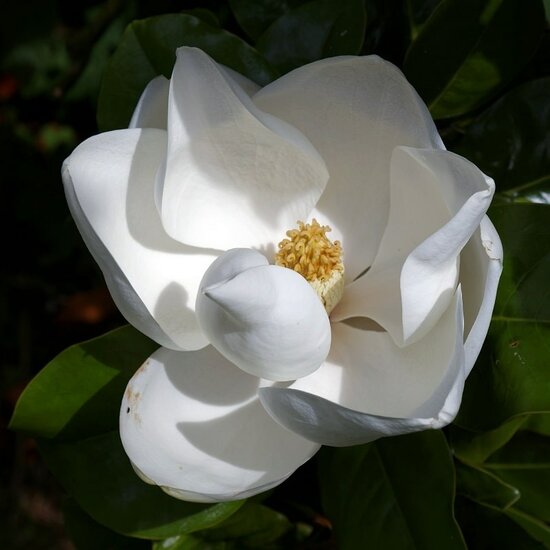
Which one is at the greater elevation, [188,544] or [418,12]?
[418,12]

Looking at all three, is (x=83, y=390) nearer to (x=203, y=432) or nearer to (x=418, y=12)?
(x=203, y=432)

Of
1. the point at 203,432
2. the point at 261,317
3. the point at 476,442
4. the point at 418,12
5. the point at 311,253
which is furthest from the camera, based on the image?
the point at 418,12

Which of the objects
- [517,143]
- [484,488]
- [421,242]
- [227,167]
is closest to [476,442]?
[484,488]

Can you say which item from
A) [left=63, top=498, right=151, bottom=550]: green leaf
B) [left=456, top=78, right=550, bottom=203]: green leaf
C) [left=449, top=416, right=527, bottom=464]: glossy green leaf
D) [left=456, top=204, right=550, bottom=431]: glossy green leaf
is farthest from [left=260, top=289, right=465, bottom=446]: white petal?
[left=63, top=498, right=151, bottom=550]: green leaf

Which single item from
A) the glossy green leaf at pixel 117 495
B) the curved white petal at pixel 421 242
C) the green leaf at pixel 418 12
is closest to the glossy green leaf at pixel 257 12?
the green leaf at pixel 418 12

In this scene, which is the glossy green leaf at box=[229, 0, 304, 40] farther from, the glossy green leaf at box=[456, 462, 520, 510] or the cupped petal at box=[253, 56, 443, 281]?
the glossy green leaf at box=[456, 462, 520, 510]

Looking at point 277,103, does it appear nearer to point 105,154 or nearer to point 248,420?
point 105,154
